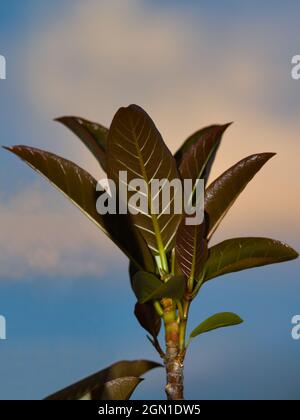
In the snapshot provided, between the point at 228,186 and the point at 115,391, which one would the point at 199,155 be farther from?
the point at 115,391

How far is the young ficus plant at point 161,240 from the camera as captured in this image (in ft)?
7.60

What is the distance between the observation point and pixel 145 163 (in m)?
2.36

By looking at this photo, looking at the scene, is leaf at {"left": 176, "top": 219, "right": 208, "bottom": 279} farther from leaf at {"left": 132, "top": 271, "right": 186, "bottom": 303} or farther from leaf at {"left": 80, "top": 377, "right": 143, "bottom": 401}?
leaf at {"left": 80, "top": 377, "right": 143, "bottom": 401}

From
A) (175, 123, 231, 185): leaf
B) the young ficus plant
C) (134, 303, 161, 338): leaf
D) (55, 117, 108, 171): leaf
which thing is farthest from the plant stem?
(55, 117, 108, 171): leaf

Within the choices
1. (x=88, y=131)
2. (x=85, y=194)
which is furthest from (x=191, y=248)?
(x=88, y=131)

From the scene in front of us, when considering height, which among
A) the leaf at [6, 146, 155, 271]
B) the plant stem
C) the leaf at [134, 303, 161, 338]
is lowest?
the plant stem

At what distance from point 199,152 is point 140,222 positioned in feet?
1.09

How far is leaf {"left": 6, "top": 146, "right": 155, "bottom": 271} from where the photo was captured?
242 centimetres

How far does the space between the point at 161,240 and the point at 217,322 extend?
34 cm

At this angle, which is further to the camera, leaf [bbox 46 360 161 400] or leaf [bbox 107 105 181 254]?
leaf [bbox 46 360 161 400]

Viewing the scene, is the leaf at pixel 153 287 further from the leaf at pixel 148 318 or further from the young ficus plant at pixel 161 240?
the leaf at pixel 148 318
